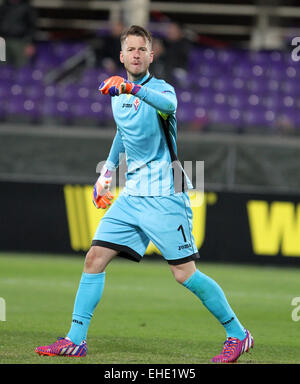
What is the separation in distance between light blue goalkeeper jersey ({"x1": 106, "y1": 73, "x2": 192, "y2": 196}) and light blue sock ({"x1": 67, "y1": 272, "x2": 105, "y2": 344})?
65cm

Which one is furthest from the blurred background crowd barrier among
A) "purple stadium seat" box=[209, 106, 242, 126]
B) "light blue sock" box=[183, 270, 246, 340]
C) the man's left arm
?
the man's left arm

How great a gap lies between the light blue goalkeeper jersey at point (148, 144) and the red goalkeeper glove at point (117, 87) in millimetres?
294

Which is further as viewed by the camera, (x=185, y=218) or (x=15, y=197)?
(x=15, y=197)

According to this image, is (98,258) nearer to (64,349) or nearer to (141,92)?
(64,349)

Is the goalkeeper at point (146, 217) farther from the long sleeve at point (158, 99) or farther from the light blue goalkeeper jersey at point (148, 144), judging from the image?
the long sleeve at point (158, 99)

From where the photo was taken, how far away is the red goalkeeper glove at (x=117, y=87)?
204 inches

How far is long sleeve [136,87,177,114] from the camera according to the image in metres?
5.27

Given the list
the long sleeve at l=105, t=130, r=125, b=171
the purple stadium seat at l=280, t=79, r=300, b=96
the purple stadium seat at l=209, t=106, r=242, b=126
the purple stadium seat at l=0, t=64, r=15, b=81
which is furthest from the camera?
the purple stadium seat at l=0, t=64, r=15, b=81

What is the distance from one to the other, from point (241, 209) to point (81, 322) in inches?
263

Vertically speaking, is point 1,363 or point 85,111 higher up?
point 85,111

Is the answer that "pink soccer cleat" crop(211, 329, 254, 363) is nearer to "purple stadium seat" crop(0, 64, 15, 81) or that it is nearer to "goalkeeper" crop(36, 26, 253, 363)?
"goalkeeper" crop(36, 26, 253, 363)

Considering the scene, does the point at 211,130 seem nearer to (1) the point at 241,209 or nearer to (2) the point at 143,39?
(1) the point at 241,209

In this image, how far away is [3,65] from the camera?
54.0ft
